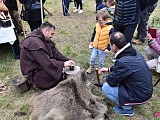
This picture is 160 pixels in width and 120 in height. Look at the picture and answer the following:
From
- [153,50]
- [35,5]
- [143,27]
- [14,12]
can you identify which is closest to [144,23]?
[143,27]

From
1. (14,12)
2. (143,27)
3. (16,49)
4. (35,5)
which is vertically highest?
(35,5)

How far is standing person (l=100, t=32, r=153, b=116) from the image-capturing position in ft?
10.8

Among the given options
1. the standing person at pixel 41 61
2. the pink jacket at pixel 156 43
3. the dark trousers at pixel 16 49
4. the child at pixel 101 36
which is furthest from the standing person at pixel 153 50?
the dark trousers at pixel 16 49

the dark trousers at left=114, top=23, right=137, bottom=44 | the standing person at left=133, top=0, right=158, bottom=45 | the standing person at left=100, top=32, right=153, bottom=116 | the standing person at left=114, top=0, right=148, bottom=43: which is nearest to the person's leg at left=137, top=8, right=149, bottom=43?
the standing person at left=133, top=0, right=158, bottom=45

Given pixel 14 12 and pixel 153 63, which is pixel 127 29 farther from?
pixel 14 12

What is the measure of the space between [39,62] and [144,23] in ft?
10.7

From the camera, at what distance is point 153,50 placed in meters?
4.77

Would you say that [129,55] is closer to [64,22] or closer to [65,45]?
[65,45]

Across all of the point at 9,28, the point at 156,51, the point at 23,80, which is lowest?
the point at 23,80

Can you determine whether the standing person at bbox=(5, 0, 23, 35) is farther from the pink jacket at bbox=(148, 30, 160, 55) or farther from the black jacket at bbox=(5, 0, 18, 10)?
the pink jacket at bbox=(148, 30, 160, 55)

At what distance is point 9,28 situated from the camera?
500 centimetres

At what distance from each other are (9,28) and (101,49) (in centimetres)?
198

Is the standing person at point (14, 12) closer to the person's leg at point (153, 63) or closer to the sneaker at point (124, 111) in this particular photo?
the person's leg at point (153, 63)

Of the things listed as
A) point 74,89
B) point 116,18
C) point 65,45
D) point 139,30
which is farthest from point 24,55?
point 139,30
